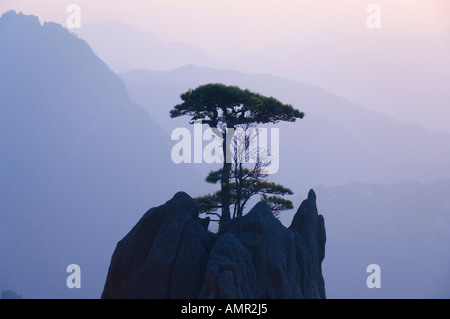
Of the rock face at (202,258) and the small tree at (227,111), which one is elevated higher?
the small tree at (227,111)

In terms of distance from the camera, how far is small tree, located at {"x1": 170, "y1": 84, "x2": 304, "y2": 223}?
149 ft

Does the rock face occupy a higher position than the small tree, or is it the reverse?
the small tree

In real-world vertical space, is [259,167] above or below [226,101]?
below

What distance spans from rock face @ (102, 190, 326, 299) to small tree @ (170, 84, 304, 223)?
256 inches

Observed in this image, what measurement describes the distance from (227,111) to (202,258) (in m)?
13.1

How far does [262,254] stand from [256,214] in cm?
272

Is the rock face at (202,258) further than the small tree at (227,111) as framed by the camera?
No

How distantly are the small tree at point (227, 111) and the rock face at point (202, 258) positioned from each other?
21.4 ft

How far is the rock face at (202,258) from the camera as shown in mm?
34094

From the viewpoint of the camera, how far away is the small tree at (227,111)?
45.4 m
